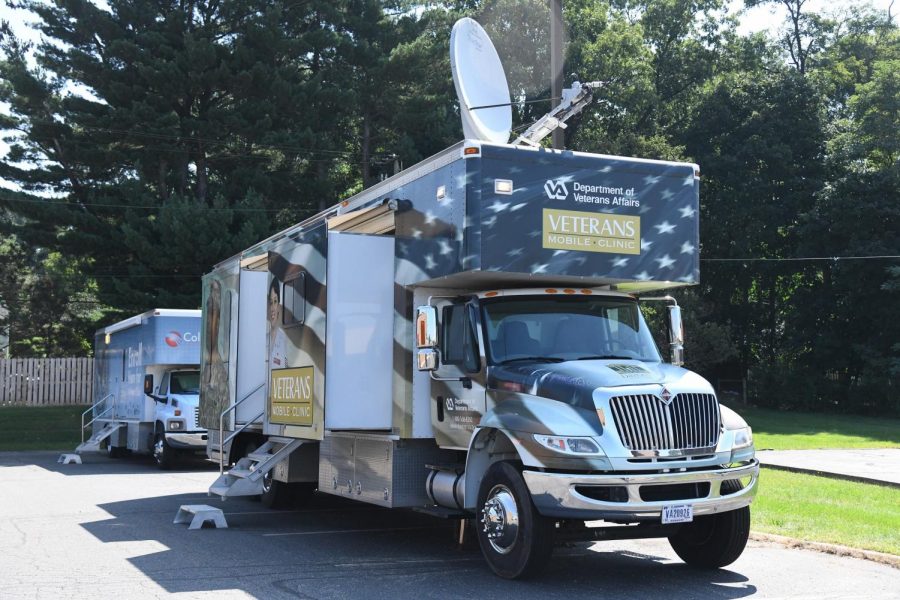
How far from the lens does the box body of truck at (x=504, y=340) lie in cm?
827

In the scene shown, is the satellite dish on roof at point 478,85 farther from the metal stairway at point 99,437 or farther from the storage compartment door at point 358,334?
the metal stairway at point 99,437

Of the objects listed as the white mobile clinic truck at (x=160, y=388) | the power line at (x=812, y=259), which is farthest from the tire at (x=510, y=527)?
the power line at (x=812, y=259)

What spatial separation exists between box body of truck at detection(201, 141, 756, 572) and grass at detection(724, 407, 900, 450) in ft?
48.8

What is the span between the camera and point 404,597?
8047mm

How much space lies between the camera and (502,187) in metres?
9.28

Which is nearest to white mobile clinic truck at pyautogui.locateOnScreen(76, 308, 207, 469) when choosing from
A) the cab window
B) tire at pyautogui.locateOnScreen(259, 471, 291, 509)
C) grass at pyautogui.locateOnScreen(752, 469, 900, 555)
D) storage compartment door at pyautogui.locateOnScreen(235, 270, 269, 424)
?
tire at pyautogui.locateOnScreen(259, 471, 291, 509)

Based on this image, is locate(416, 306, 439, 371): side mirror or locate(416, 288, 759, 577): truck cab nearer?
locate(416, 288, 759, 577): truck cab

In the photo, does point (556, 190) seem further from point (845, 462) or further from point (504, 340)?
point (845, 462)

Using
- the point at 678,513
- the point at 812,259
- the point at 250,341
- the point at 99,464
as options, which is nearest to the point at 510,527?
the point at 678,513

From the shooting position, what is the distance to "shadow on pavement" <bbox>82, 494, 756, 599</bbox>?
27.3 feet

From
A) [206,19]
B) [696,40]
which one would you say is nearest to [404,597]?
[206,19]

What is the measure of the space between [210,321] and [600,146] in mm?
28405

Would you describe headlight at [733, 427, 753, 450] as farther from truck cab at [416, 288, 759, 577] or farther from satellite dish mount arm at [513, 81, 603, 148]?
satellite dish mount arm at [513, 81, 603, 148]

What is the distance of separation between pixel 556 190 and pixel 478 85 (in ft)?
11.3
